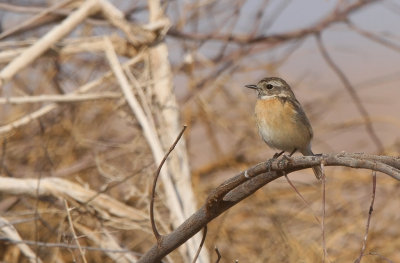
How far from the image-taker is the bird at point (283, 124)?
315 cm

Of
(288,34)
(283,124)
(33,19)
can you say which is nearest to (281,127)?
(283,124)

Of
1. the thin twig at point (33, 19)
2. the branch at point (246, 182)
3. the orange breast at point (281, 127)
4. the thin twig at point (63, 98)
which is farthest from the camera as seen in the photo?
the thin twig at point (33, 19)

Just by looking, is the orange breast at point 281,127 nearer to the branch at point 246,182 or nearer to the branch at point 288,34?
the branch at point 246,182

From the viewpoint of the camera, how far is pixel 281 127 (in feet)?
10.3

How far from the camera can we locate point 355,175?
5469 mm

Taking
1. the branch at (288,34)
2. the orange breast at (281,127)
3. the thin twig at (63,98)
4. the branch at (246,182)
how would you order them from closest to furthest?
the branch at (246,182) → the orange breast at (281,127) → the thin twig at (63,98) → the branch at (288,34)

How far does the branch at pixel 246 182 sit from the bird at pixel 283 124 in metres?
1.13

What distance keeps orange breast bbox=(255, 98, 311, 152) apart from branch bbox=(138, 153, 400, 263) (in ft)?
3.73

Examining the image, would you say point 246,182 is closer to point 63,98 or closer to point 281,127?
point 281,127

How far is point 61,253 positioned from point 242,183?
3275 millimetres

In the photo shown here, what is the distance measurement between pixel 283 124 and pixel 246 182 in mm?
1212

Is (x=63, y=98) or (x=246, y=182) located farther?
(x=63, y=98)

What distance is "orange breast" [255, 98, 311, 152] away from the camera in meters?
3.15

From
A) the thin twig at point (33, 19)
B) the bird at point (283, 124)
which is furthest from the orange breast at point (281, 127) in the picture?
the thin twig at point (33, 19)
